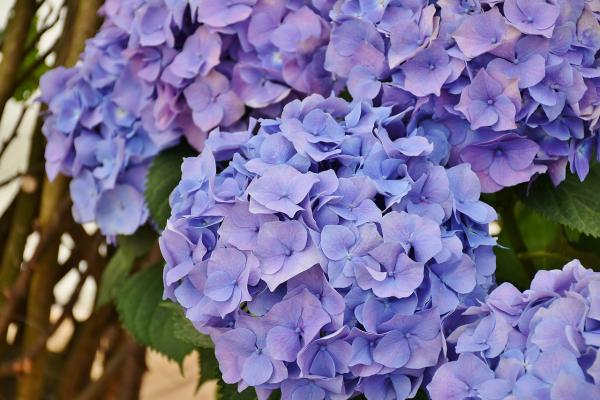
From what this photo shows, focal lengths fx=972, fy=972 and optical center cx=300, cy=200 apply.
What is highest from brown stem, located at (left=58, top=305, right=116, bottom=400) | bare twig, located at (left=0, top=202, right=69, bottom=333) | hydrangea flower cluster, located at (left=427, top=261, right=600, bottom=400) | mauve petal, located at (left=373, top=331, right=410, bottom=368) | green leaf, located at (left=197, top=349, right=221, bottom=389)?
hydrangea flower cluster, located at (left=427, top=261, right=600, bottom=400)

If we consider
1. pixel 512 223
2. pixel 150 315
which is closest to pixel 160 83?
pixel 150 315

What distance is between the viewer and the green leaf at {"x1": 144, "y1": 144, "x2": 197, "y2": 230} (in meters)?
0.88

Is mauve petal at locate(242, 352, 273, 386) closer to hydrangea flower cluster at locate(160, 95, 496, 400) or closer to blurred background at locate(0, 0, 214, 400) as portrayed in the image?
hydrangea flower cluster at locate(160, 95, 496, 400)

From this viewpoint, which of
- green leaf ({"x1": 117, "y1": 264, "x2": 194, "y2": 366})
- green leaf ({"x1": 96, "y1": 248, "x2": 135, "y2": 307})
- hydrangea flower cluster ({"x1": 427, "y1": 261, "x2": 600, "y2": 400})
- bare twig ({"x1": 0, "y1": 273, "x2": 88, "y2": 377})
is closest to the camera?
hydrangea flower cluster ({"x1": 427, "y1": 261, "x2": 600, "y2": 400})

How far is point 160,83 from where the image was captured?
2.90 ft

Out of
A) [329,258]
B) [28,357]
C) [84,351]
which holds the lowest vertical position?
[84,351]

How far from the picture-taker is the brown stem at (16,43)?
111cm

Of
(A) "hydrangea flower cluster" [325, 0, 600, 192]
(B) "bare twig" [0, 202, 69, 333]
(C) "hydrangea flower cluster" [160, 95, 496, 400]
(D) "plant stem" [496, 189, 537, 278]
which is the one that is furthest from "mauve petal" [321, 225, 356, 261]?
(B) "bare twig" [0, 202, 69, 333]

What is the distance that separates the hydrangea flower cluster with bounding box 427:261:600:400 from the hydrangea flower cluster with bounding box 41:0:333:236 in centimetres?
30

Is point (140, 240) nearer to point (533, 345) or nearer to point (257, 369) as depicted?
point (257, 369)

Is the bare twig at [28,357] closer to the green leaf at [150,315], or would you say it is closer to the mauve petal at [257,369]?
the green leaf at [150,315]

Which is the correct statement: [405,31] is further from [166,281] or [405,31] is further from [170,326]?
[170,326]

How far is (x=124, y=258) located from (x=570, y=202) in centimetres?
49

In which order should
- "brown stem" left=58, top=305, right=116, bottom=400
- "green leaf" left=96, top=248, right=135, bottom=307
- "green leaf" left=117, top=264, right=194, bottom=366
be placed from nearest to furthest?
1. "green leaf" left=117, top=264, right=194, bottom=366
2. "green leaf" left=96, top=248, right=135, bottom=307
3. "brown stem" left=58, top=305, right=116, bottom=400
